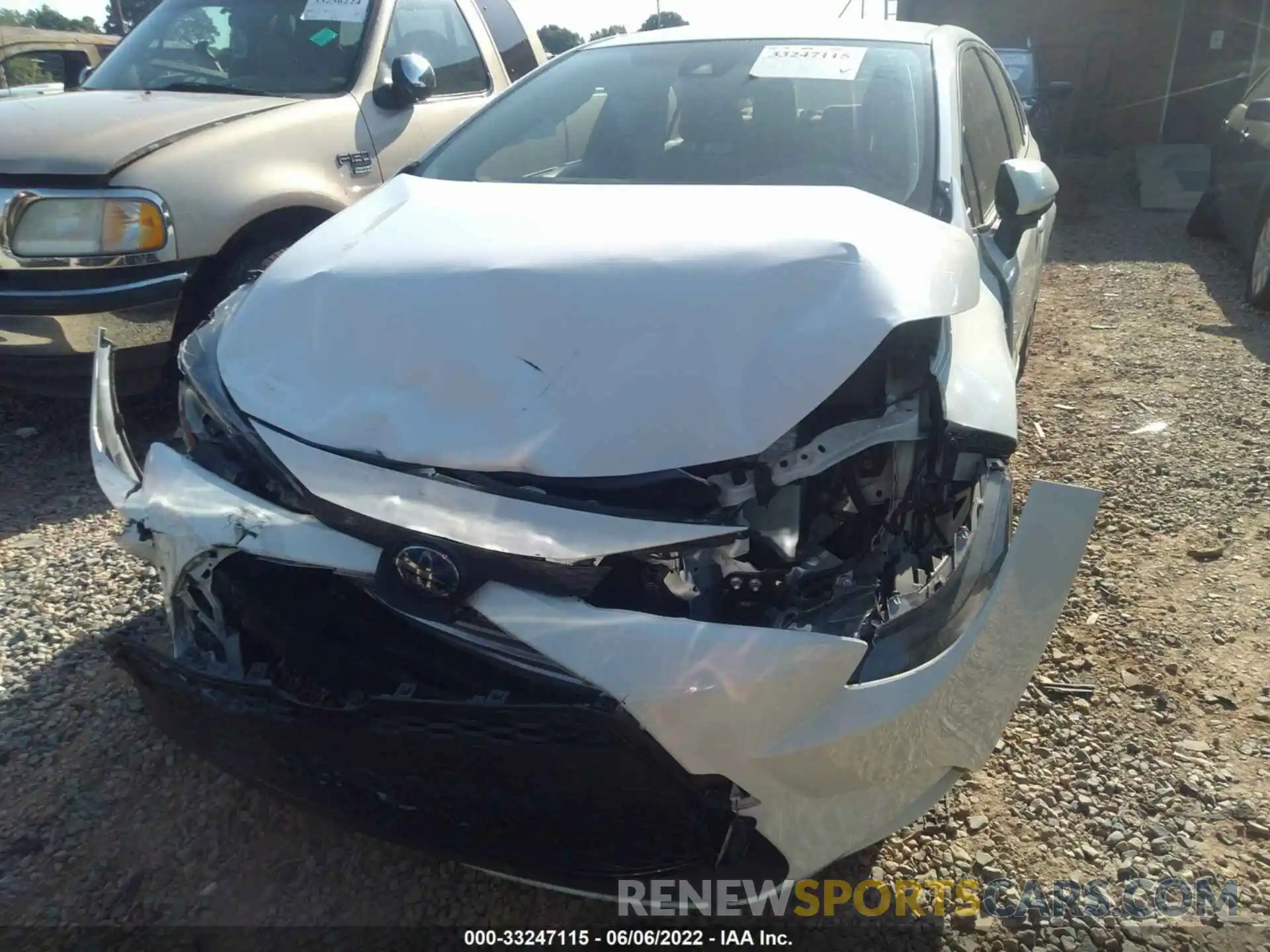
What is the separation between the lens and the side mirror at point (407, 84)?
13.8ft

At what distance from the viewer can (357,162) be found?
4.25 m

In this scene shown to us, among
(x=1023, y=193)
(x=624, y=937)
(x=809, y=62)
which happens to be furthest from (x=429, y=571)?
(x=809, y=62)

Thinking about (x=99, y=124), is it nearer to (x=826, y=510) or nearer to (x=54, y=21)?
(x=826, y=510)

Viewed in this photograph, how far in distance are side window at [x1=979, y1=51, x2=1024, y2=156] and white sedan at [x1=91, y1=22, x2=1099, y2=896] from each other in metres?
1.96

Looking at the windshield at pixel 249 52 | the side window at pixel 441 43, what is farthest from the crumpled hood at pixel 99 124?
the side window at pixel 441 43

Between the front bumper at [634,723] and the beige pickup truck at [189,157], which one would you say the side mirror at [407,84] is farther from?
the front bumper at [634,723]

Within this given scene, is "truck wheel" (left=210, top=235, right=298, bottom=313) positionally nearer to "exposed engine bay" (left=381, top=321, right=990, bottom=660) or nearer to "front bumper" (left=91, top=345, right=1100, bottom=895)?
"front bumper" (left=91, top=345, right=1100, bottom=895)

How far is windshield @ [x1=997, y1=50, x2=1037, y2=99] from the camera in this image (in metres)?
11.2

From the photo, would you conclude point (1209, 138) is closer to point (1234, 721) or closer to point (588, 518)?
point (1234, 721)

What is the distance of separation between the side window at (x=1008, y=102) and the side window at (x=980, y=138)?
10cm

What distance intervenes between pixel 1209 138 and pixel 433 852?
52.7 ft

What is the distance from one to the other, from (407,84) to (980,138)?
2.53 metres

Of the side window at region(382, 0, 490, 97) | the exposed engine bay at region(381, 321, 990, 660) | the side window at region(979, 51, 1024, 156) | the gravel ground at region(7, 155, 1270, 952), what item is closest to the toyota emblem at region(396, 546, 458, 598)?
the exposed engine bay at region(381, 321, 990, 660)

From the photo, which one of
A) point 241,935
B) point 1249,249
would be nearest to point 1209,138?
point 1249,249
